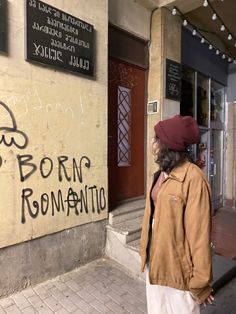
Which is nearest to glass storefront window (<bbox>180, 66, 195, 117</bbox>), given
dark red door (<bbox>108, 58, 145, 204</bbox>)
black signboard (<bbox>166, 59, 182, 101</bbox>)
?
black signboard (<bbox>166, 59, 182, 101</bbox>)

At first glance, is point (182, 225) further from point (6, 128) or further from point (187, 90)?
point (187, 90)

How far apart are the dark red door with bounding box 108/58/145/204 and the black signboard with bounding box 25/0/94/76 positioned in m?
0.87

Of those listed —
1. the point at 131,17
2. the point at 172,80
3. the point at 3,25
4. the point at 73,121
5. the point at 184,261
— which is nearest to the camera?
the point at 184,261

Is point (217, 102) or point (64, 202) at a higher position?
point (217, 102)

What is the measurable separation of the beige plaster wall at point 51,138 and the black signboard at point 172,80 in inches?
57.7

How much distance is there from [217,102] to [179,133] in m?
6.22

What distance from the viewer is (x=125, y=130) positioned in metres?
4.82

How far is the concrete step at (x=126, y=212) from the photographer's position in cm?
406

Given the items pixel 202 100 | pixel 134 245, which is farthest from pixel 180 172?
pixel 202 100

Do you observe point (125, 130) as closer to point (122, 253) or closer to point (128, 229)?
point (128, 229)

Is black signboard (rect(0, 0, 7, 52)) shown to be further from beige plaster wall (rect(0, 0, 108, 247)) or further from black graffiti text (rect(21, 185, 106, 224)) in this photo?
black graffiti text (rect(21, 185, 106, 224))

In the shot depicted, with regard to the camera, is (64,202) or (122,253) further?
(122,253)

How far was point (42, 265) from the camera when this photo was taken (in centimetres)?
329

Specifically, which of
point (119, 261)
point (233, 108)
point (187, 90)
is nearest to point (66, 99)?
point (119, 261)
